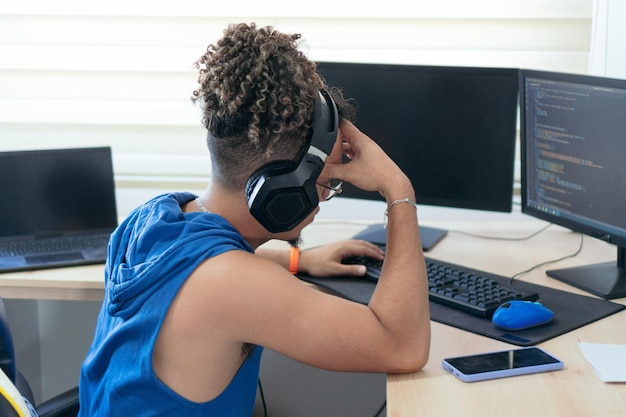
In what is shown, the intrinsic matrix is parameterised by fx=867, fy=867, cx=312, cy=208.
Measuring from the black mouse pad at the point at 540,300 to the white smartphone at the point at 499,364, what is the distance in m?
→ 0.08

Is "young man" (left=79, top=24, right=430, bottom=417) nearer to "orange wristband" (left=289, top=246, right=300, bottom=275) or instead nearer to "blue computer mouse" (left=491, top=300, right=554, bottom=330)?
"blue computer mouse" (left=491, top=300, right=554, bottom=330)

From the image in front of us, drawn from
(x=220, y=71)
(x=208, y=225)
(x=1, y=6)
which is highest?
(x=1, y=6)

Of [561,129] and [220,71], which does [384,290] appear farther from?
[561,129]

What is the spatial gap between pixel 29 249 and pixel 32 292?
0.61ft

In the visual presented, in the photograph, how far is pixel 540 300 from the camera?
1.75 metres

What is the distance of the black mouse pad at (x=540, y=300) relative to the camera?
1.57 m

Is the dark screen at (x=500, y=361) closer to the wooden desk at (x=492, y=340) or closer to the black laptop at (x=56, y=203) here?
the wooden desk at (x=492, y=340)

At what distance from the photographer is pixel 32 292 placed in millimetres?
1987

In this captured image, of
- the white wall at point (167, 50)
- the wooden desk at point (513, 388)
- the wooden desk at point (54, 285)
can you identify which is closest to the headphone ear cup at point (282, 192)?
the wooden desk at point (513, 388)

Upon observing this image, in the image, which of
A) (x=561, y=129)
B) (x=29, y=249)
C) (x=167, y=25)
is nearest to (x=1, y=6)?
(x=167, y=25)

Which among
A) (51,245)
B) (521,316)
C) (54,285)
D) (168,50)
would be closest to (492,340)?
(521,316)

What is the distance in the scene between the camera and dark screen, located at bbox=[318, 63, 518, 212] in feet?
6.73

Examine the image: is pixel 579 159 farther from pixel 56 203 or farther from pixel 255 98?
pixel 56 203

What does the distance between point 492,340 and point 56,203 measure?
3.94 ft
